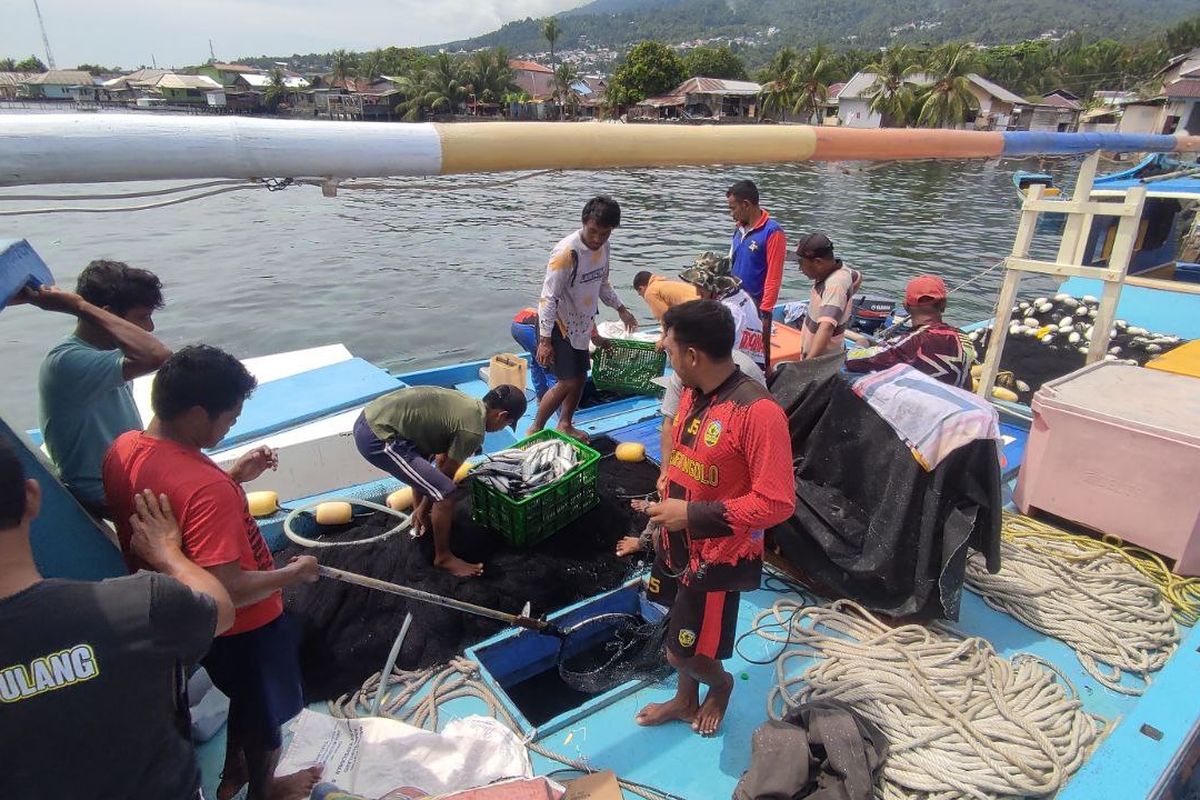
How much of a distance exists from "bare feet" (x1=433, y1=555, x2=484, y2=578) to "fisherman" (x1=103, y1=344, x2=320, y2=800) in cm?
128

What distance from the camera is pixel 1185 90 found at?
129ft

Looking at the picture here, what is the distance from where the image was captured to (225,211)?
22.1 metres

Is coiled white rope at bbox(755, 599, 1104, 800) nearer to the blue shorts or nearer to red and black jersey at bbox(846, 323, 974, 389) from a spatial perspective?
red and black jersey at bbox(846, 323, 974, 389)

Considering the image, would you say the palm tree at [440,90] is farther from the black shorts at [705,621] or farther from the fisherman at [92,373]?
the black shorts at [705,621]

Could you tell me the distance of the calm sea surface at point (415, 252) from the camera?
12.8m

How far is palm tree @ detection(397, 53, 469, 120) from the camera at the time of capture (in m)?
68.8

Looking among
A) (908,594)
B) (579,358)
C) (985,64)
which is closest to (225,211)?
(579,358)

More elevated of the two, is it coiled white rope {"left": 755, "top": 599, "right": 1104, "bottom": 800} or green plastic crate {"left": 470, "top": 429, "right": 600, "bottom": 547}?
green plastic crate {"left": 470, "top": 429, "right": 600, "bottom": 547}

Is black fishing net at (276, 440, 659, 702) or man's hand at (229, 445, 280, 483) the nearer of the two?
man's hand at (229, 445, 280, 483)

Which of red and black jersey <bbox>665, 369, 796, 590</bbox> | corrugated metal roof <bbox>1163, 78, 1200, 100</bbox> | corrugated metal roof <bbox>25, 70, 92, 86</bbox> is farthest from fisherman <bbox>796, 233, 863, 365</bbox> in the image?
corrugated metal roof <bbox>25, 70, 92, 86</bbox>

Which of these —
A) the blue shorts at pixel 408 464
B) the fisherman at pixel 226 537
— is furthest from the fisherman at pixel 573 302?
the fisherman at pixel 226 537

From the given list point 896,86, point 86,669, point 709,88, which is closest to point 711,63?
point 709,88

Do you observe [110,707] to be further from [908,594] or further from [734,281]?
[734,281]

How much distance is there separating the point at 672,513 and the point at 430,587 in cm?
179
